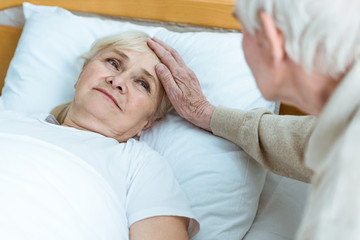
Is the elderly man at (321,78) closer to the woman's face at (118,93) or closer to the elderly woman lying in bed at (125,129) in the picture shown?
the elderly woman lying in bed at (125,129)

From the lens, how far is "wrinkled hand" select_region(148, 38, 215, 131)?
4.57 feet

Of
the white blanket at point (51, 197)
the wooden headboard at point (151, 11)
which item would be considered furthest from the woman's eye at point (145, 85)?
the wooden headboard at point (151, 11)

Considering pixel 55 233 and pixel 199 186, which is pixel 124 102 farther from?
pixel 55 233

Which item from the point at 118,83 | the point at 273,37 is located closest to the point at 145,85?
the point at 118,83

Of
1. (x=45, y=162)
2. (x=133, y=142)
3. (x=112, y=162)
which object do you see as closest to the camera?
(x=45, y=162)

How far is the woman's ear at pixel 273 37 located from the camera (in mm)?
583

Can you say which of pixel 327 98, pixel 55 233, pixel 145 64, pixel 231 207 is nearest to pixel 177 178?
pixel 231 207

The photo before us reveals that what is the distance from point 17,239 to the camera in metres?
0.94

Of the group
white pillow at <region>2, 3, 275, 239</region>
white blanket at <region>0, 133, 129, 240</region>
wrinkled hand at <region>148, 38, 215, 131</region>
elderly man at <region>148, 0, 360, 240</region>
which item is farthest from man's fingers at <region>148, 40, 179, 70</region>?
elderly man at <region>148, 0, 360, 240</region>

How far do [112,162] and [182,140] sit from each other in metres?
0.27

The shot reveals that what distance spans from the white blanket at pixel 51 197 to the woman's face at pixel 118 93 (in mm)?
213

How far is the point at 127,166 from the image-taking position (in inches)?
49.6

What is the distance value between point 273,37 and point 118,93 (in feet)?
2.61

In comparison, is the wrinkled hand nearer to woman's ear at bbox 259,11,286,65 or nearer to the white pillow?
the white pillow
